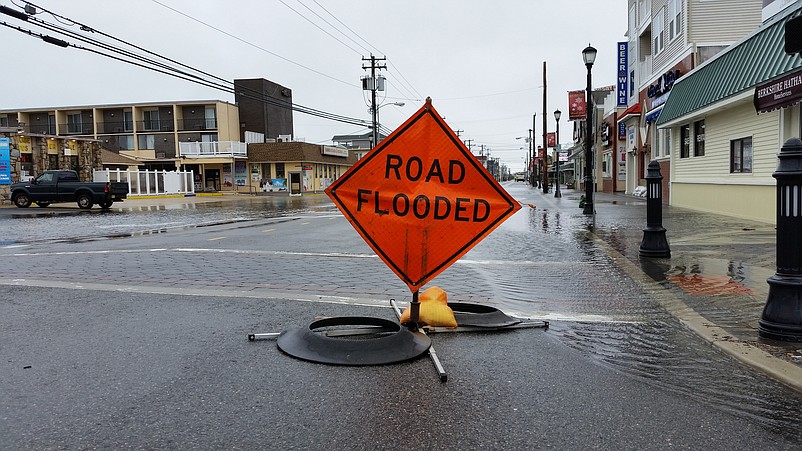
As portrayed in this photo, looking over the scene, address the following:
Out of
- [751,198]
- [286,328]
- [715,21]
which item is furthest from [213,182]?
[286,328]

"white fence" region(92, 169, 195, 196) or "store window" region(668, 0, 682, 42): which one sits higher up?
"store window" region(668, 0, 682, 42)

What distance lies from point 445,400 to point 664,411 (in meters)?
1.31

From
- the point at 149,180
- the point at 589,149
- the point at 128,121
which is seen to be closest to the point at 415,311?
the point at 589,149

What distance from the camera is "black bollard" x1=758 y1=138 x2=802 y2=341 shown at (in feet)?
16.0

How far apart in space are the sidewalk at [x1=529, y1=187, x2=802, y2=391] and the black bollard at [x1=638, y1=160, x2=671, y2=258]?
0.20 m

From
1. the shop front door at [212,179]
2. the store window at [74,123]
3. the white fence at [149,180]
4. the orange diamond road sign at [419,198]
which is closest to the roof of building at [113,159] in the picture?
the white fence at [149,180]

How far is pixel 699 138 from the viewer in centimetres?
2086

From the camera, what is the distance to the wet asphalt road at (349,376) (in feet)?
10.9

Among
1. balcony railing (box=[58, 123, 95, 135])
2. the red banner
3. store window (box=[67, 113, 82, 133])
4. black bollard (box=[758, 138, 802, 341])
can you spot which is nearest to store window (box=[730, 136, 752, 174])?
black bollard (box=[758, 138, 802, 341])

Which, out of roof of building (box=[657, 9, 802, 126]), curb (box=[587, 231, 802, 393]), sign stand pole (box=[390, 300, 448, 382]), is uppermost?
roof of building (box=[657, 9, 802, 126])

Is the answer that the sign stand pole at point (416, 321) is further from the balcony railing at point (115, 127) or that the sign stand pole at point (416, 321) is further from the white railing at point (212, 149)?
the balcony railing at point (115, 127)

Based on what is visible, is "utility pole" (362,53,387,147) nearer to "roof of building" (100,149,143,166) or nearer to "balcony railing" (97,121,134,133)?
"roof of building" (100,149,143,166)

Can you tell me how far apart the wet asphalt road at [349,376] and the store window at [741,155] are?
11.1m

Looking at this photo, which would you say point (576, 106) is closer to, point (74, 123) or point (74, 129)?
point (74, 129)
